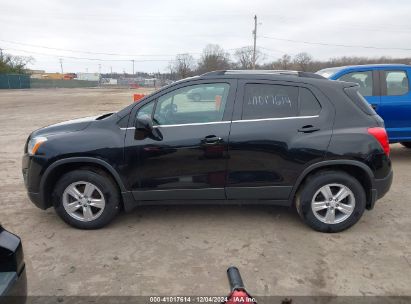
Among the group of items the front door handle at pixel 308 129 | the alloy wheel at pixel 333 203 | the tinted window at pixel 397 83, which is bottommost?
the alloy wheel at pixel 333 203

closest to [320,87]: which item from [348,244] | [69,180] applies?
[348,244]

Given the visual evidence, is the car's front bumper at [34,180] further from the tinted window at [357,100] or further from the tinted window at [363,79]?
the tinted window at [363,79]

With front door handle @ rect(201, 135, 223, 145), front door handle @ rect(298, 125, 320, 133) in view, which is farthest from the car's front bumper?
front door handle @ rect(298, 125, 320, 133)

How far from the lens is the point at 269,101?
3.93 metres

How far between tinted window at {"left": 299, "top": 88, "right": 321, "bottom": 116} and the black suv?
1 cm

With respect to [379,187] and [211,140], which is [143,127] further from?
[379,187]

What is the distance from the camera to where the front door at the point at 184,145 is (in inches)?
151

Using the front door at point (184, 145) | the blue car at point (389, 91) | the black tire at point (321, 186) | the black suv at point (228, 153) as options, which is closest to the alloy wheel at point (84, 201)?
the black suv at point (228, 153)

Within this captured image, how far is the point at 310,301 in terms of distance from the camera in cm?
283

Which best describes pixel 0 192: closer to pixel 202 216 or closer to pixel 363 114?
pixel 202 216

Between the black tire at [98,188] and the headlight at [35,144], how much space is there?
43 cm

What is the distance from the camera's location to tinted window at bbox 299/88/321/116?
12.7ft

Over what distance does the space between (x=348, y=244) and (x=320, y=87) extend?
170 cm

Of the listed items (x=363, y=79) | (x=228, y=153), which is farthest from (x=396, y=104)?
(x=228, y=153)
